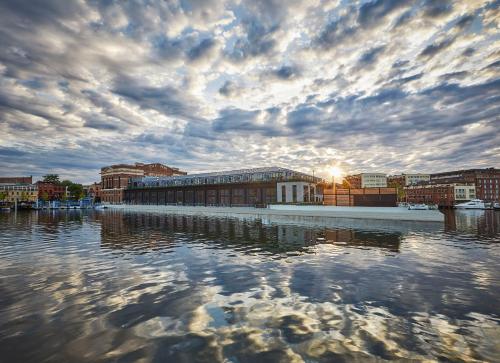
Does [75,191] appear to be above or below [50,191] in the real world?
below

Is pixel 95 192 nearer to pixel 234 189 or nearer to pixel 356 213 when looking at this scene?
pixel 234 189

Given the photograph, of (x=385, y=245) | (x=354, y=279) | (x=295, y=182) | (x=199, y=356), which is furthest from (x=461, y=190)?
(x=199, y=356)

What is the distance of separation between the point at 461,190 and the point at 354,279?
17614cm

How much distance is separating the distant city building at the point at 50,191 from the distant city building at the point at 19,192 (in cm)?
467

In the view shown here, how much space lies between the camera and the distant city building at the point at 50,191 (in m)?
159

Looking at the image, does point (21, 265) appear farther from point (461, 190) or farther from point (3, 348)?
point (461, 190)

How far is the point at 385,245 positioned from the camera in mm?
21969

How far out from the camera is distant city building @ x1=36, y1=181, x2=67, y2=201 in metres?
159

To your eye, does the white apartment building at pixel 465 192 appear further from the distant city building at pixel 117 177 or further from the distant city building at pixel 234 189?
the distant city building at pixel 117 177

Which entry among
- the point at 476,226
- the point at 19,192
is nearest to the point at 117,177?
the point at 19,192

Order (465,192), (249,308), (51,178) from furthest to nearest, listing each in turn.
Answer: (51,178) < (465,192) < (249,308)

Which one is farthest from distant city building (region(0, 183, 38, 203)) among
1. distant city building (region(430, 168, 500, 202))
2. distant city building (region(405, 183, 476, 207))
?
distant city building (region(430, 168, 500, 202))

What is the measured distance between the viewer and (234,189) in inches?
3836

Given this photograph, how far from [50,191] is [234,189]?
138602 mm
